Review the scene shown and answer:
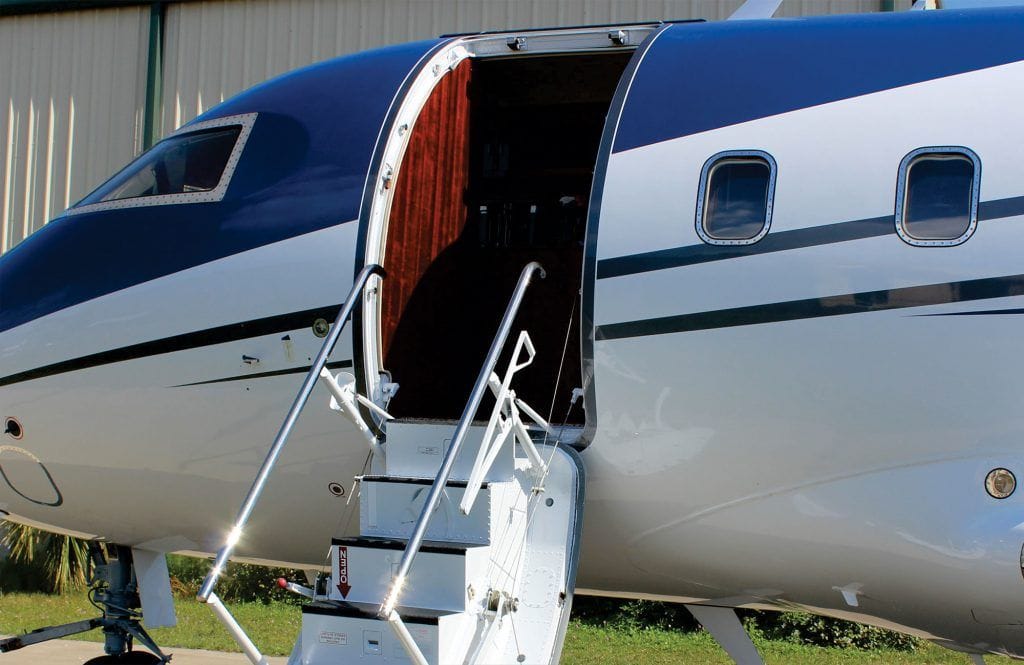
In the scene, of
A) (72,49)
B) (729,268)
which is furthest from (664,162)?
(72,49)

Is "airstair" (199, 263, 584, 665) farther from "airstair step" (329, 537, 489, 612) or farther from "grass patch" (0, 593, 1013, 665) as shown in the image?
"grass patch" (0, 593, 1013, 665)

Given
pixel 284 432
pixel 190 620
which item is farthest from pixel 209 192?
pixel 190 620

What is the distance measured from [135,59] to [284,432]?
10801 mm

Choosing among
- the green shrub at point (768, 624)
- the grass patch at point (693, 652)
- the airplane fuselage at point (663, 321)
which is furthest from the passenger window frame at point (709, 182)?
the grass patch at point (693, 652)

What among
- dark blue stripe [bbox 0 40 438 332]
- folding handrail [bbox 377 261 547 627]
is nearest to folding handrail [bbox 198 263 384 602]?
dark blue stripe [bbox 0 40 438 332]

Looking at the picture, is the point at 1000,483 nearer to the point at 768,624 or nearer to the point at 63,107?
the point at 768,624

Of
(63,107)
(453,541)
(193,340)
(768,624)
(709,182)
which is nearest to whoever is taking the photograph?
(453,541)

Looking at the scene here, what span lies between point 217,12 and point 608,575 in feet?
33.8

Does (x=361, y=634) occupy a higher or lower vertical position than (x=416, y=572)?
lower

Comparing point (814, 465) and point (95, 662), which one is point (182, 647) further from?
point (814, 465)

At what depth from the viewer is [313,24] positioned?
1339 cm

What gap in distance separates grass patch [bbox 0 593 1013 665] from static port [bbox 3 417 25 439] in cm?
462

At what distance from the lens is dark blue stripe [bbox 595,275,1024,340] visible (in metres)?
4.84

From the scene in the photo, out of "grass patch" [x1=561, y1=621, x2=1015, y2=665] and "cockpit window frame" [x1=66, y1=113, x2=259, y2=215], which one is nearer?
"cockpit window frame" [x1=66, y1=113, x2=259, y2=215]
